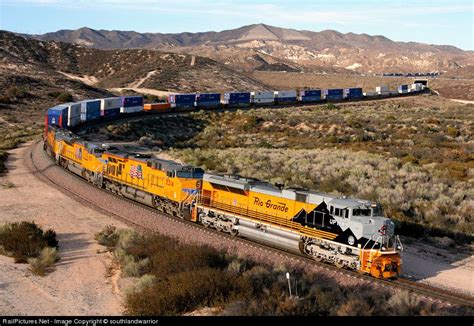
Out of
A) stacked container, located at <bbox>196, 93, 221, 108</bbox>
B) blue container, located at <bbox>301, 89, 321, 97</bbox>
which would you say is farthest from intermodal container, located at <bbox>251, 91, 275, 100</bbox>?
stacked container, located at <bbox>196, 93, 221, 108</bbox>

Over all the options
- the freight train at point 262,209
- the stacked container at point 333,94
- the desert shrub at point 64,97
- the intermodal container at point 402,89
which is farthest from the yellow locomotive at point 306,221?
the intermodal container at point 402,89

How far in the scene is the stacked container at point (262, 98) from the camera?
344 feet

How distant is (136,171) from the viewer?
30469 mm

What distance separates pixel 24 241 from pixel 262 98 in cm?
8811

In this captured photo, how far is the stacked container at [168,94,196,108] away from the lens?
9106 centimetres

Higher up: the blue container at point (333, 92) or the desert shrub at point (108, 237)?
the blue container at point (333, 92)

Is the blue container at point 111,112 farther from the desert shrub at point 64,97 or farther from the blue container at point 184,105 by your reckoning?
the desert shrub at point 64,97

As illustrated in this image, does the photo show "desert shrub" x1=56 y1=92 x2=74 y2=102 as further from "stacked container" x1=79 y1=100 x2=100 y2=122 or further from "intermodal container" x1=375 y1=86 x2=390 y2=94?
"intermodal container" x1=375 y1=86 x2=390 y2=94

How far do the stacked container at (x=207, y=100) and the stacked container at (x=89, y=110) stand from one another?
84.7ft

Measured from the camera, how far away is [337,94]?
395ft

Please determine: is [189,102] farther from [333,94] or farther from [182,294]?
[182,294]

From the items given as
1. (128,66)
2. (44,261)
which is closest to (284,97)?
(128,66)

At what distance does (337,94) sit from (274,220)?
10251 cm
